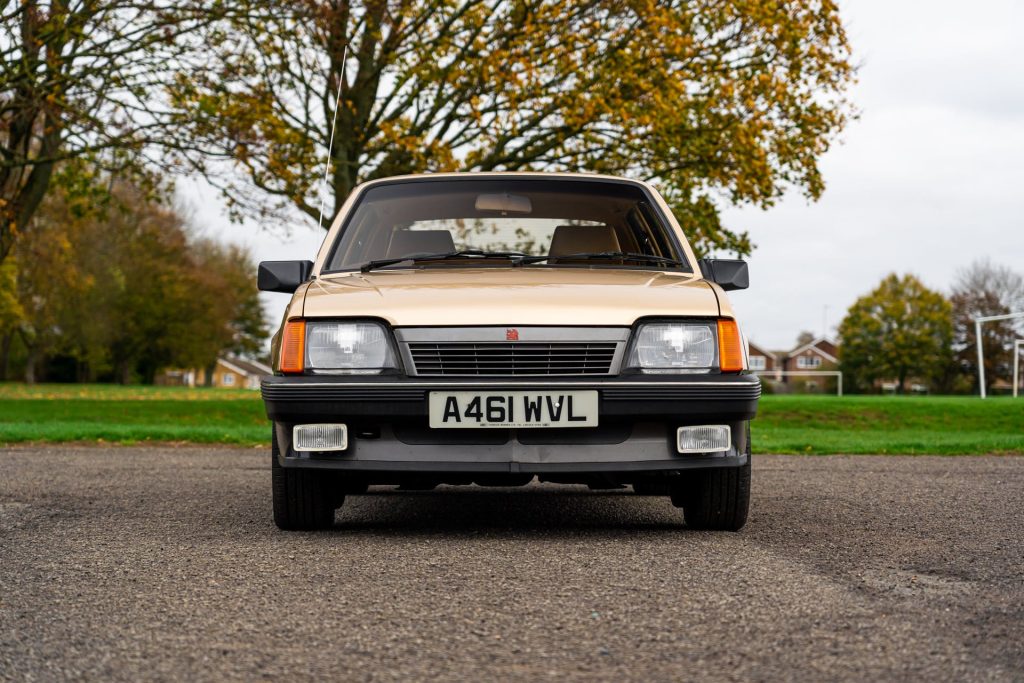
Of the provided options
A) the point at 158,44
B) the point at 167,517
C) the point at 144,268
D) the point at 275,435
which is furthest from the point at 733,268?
the point at 144,268

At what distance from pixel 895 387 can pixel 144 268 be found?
56.4 metres

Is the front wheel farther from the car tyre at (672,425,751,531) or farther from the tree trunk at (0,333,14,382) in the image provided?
the tree trunk at (0,333,14,382)

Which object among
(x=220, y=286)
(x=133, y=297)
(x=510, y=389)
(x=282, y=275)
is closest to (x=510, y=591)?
(x=510, y=389)

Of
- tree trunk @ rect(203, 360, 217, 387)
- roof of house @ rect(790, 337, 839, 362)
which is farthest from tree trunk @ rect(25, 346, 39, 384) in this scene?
roof of house @ rect(790, 337, 839, 362)

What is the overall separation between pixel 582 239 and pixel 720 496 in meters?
1.63

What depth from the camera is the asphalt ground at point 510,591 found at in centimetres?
305

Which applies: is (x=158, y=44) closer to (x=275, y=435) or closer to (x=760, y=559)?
(x=275, y=435)

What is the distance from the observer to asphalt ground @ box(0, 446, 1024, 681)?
10.0ft

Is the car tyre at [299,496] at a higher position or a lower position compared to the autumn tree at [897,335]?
lower

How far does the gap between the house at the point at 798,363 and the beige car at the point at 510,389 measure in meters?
97.5

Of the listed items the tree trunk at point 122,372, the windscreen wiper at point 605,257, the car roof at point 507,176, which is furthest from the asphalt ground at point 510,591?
the tree trunk at point 122,372

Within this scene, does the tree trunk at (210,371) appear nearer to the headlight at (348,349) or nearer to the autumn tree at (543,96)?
the autumn tree at (543,96)

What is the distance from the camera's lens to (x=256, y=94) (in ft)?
60.6

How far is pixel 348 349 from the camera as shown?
16.6 feet
